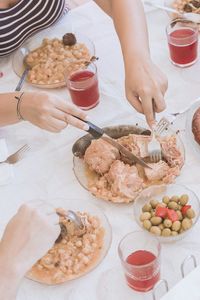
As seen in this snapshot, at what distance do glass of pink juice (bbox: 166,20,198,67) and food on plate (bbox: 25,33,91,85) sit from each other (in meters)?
0.28

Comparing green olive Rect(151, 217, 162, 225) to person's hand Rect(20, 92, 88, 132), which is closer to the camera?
green olive Rect(151, 217, 162, 225)

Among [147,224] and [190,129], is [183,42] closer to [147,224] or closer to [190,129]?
[190,129]

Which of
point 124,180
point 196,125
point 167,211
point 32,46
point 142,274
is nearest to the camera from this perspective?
point 142,274

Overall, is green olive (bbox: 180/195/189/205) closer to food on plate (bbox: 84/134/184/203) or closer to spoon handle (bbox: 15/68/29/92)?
food on plate (bbox: 84/134/184/203)

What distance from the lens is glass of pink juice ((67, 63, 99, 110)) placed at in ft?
5.53

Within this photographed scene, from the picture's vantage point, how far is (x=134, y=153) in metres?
1.49

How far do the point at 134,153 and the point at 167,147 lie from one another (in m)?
0.09

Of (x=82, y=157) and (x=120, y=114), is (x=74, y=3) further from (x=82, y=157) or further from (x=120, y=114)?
(x=82, y=157)

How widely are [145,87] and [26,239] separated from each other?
0.54 metres

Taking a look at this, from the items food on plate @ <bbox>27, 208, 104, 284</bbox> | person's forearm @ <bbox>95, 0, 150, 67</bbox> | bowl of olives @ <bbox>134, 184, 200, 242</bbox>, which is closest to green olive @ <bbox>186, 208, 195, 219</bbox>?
bowl of olives @ <bbox>134, 184, 200, 242</bbox>

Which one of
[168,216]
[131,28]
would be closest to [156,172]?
[168,216]

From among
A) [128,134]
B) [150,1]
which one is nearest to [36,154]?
[128,134]

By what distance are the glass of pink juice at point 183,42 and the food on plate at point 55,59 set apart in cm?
28

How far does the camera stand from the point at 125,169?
146cm
